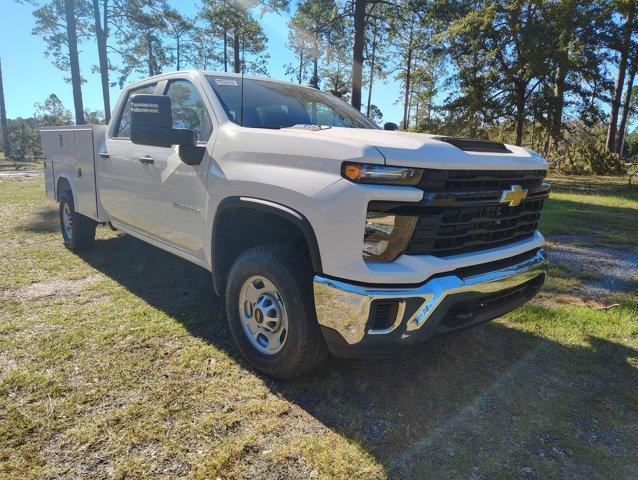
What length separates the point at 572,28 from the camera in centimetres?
1577

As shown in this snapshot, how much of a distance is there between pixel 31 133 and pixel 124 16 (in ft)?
48.2

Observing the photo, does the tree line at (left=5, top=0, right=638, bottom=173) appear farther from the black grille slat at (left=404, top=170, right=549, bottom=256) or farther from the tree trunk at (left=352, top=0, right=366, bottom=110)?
the black grille slat at (left=404, top=170, right=549, bottom=256)

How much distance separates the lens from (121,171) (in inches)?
173

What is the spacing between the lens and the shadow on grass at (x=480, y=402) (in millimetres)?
2297

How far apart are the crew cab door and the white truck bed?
4.07 feet

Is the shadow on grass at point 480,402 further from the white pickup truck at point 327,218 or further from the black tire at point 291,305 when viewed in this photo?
the white pickup truck at point 327,218

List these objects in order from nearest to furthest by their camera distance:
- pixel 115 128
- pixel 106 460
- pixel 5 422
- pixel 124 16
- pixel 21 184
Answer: pixel 106 460, pixel 5 422, pixel 115 128, pixel 21 184, pixel 124 16

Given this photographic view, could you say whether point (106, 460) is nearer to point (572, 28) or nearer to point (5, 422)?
A: point (5, 422)

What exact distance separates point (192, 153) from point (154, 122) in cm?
32

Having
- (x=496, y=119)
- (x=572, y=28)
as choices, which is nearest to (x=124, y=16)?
(x=496, y=119)

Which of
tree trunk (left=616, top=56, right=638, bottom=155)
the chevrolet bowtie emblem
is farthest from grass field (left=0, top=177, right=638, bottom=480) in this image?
tree trunk (left=616, top=56, right=638, bottom=155)

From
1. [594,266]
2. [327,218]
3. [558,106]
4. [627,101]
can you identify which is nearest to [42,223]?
[327,218]

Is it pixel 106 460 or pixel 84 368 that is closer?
pixel 106 460

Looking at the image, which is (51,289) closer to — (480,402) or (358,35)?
(480,402)
